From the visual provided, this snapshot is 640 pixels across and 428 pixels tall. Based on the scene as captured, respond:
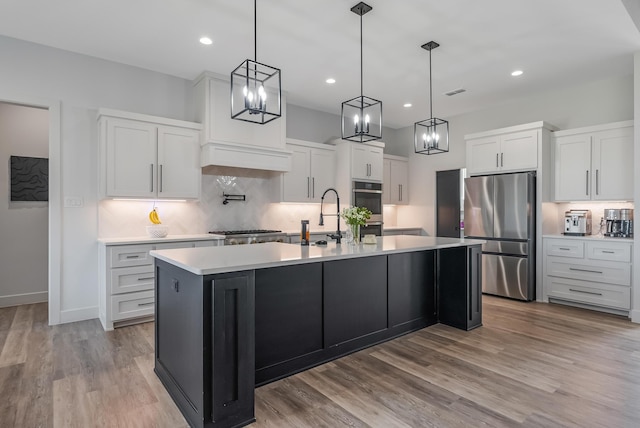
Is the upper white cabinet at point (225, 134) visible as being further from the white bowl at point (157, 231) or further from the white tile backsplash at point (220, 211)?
the white bowl at point (157, 231)

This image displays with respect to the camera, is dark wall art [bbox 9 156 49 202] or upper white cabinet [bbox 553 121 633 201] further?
dark wall art [bbox 9 156 49 202]

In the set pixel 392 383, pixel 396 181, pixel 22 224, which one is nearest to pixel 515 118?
pixel 396 181

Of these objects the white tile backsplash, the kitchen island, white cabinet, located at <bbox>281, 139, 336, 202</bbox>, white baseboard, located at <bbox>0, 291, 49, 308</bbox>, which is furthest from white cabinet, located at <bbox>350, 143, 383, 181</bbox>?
white baseboard, located at <bbox>0, 291, 49, 308</bbox>

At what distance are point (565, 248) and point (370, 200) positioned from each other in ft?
9.18

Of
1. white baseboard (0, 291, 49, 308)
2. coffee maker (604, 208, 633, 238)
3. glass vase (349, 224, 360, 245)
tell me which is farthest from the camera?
white baseboard (0, 291, 49, 308)

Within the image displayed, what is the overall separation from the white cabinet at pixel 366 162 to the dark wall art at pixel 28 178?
4300 mm

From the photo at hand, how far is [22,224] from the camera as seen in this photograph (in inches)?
181

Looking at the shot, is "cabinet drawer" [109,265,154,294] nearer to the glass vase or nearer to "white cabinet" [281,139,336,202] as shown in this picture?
"white cabinet" [281,139,336,202]

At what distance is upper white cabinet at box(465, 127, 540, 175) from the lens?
4.84 meters

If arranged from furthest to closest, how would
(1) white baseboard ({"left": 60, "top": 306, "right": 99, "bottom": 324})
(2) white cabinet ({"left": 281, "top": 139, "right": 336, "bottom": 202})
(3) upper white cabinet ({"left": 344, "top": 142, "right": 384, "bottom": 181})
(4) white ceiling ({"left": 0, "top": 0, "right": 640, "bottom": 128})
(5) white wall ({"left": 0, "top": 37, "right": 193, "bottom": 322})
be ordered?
(3) upper white cabinet ({"left": 344, "top": 142, "right": 384, "bottom": 181}) < (2) white cabinet ({"left": 281, "top": 139, "right": 336, "bottom": 202}) < (1) white baseboard ({"left": 60, "top": 306, "right": 99, "bottom": 324}) < (5) white wall ({"left": 0, "top": 37, "right": 193, "bottom": 322}) < (4) white ceiling ({"left": 0, "top": 0, "right": 640, "bottom": 128})

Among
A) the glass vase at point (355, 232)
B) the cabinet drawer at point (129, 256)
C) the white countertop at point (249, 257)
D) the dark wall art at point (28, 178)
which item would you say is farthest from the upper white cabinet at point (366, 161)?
the dark wall art at point (28, 178)

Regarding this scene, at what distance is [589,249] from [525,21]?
112 inches

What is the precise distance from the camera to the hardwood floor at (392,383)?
6.79ft

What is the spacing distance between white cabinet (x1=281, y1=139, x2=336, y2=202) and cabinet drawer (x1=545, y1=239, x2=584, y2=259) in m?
3.21
